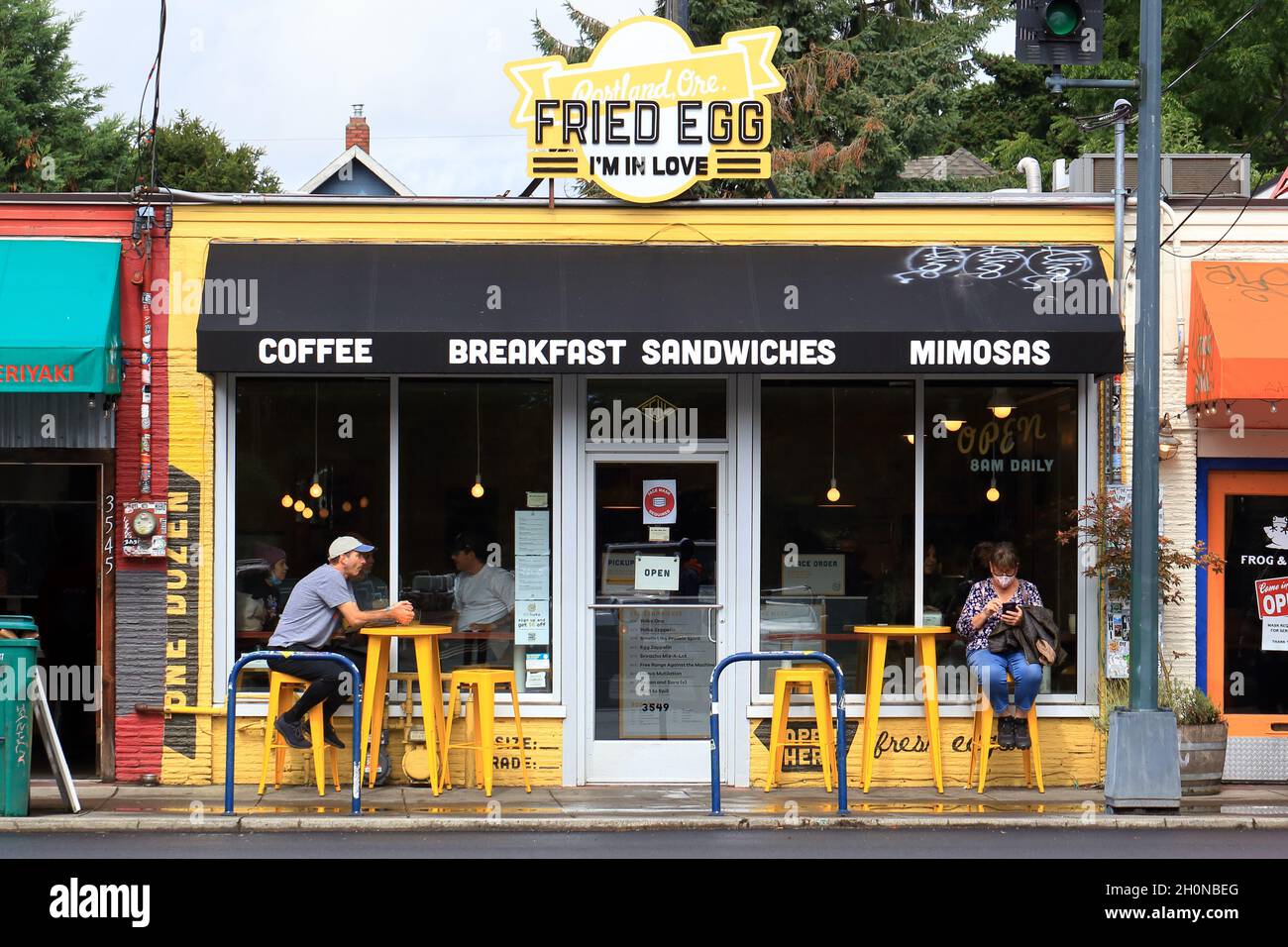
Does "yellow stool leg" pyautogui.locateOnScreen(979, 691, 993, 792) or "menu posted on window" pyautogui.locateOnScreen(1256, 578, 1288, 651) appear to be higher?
"menu posted on window" pyautogui.locateOnScreen(1256, 578, 1288, 651)

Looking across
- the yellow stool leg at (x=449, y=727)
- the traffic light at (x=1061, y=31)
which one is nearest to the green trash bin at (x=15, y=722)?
the yellow stool leg at (x=449, y=727)

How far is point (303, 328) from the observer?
1170 cm

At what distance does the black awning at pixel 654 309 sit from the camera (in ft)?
38.5

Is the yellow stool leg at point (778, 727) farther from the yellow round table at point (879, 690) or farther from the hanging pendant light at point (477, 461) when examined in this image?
the hanging pendant light at point (477, 461)

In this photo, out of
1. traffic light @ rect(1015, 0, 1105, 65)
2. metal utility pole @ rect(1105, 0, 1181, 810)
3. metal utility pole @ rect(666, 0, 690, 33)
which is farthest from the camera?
metal utility pole @ rect(666, 0, 690, 33)

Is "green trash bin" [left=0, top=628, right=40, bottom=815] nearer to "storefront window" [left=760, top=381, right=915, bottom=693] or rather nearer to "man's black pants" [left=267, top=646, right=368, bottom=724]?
"man's black pants" [left=267, top=646, right=368, bottom=724]

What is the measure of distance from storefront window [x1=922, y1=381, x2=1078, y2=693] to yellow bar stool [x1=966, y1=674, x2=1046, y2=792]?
0.48m

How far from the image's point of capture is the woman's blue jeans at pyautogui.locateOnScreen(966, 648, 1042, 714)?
462 inches

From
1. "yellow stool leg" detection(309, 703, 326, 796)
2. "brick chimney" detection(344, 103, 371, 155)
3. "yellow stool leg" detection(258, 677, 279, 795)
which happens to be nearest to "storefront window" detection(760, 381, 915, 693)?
"yellow stool leg" detection(309, 703, 326, 796)

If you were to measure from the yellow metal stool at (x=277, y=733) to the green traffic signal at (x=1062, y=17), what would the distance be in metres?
7.23

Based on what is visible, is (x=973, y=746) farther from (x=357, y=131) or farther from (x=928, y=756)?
(x=357, y=131)
